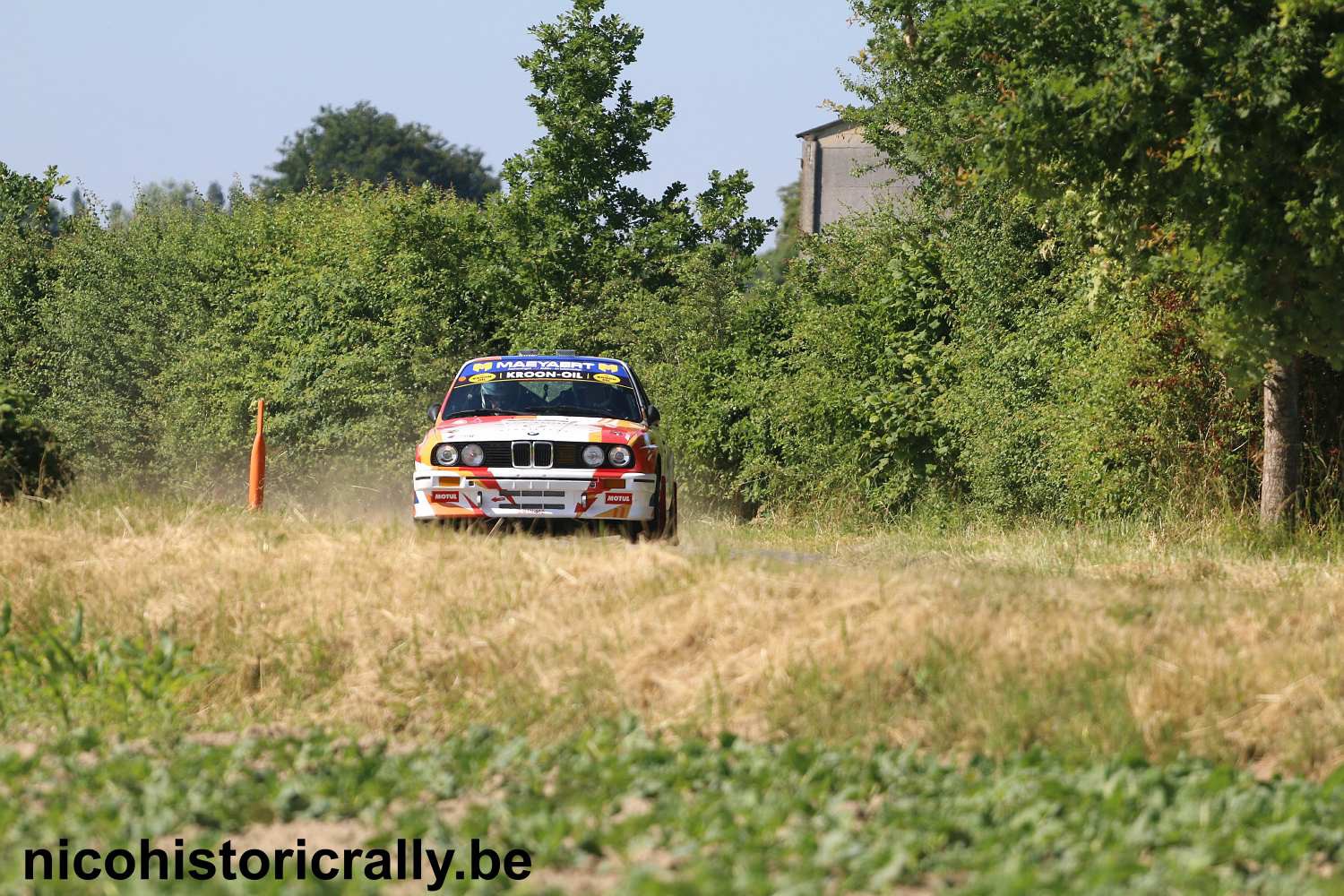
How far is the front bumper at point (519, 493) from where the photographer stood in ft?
43.7

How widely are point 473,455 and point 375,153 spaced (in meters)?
81.4

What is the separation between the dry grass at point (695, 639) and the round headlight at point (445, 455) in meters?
→ 2.37

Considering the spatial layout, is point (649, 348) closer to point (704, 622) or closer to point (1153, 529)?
point (1153, 529)

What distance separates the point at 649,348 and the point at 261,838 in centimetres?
1723

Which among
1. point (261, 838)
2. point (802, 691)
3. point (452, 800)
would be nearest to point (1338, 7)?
point (802, 691)

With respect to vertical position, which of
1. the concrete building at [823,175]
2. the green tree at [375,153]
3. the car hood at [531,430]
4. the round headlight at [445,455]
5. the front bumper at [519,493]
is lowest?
the front bumper at [519,493]

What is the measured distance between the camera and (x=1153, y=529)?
14.6 meters

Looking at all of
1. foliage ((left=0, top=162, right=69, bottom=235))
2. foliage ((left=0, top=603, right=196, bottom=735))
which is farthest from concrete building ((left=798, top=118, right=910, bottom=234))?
foliage ((left=0, top=603, right=196, bottom=735))

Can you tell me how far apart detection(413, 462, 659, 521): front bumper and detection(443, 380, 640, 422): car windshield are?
120 cm

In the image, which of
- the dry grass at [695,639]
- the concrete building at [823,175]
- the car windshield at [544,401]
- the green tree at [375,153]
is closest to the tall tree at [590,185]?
the car windshield at [544,401]

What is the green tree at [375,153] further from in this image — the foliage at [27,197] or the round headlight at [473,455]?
the round headlight at [473,455]

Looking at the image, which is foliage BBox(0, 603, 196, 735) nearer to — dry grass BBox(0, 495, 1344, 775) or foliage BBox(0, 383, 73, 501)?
dry grass BBox(0, 495, 1344, 775)

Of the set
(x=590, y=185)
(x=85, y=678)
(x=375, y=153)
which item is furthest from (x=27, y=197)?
(x=375, y=153)

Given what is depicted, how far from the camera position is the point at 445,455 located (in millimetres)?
13477
